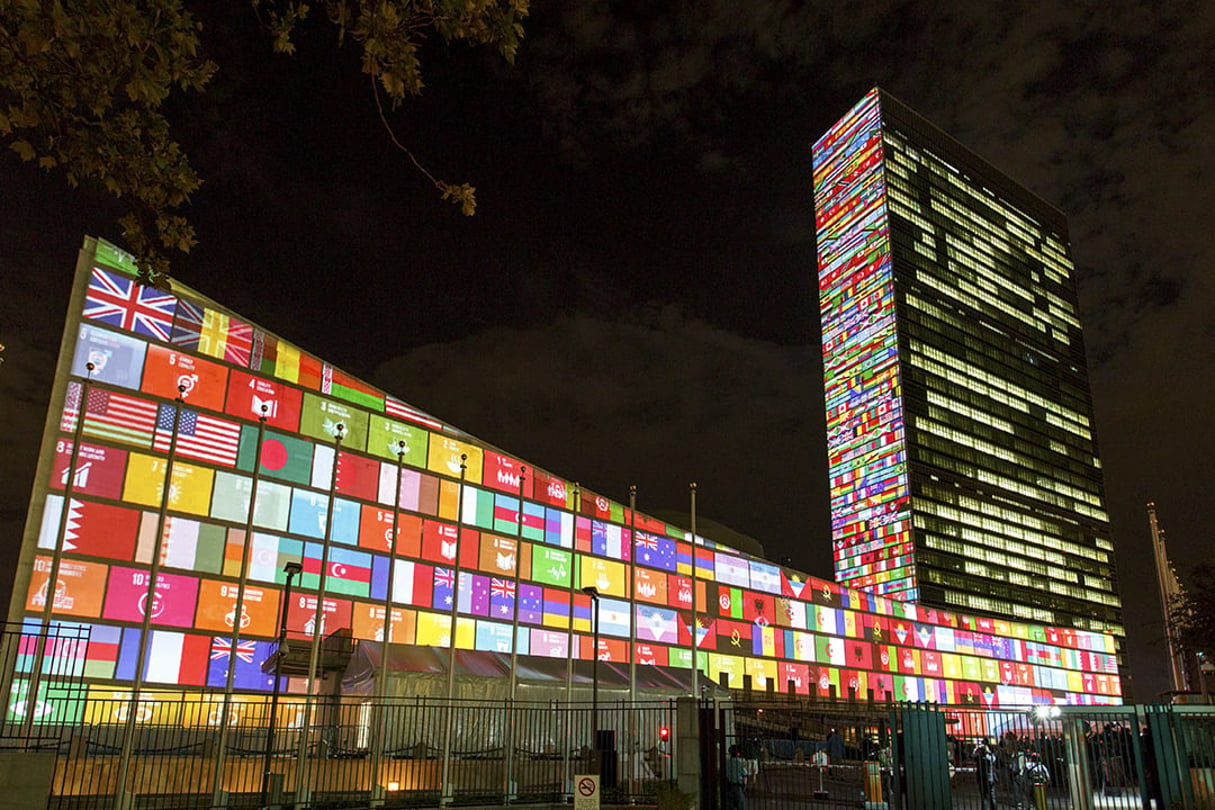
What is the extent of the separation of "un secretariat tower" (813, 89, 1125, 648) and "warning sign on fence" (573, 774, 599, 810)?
529 feet

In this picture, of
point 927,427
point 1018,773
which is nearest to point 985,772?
point 1018,773

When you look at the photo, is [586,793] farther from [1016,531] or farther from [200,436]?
[1016,531]

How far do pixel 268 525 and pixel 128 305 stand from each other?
11.3 meters

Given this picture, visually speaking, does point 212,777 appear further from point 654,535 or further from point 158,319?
point 654,535

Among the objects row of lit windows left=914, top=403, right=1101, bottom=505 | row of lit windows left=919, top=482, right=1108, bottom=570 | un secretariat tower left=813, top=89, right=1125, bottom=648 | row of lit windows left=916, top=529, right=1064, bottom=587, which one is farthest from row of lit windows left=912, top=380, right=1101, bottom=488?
row of lit windows left=916, top=529, right=1064, bottom=587

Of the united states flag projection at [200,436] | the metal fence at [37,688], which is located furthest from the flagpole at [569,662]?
the united states flag projection at [200,436]

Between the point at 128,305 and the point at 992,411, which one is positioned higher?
the point at 992,411

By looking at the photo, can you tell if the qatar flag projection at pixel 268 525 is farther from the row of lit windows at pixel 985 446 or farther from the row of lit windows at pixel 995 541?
the row of lit windows at pixel 985 446

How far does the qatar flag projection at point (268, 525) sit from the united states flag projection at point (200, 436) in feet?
0.21

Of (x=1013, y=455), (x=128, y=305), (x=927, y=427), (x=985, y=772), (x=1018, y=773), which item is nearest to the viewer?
(x=1018, y=773)

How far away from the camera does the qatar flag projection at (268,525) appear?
34.8 metres

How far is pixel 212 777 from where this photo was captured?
2197 centimetres

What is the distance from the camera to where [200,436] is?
39219 mm

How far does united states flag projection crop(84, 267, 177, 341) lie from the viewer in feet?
122
